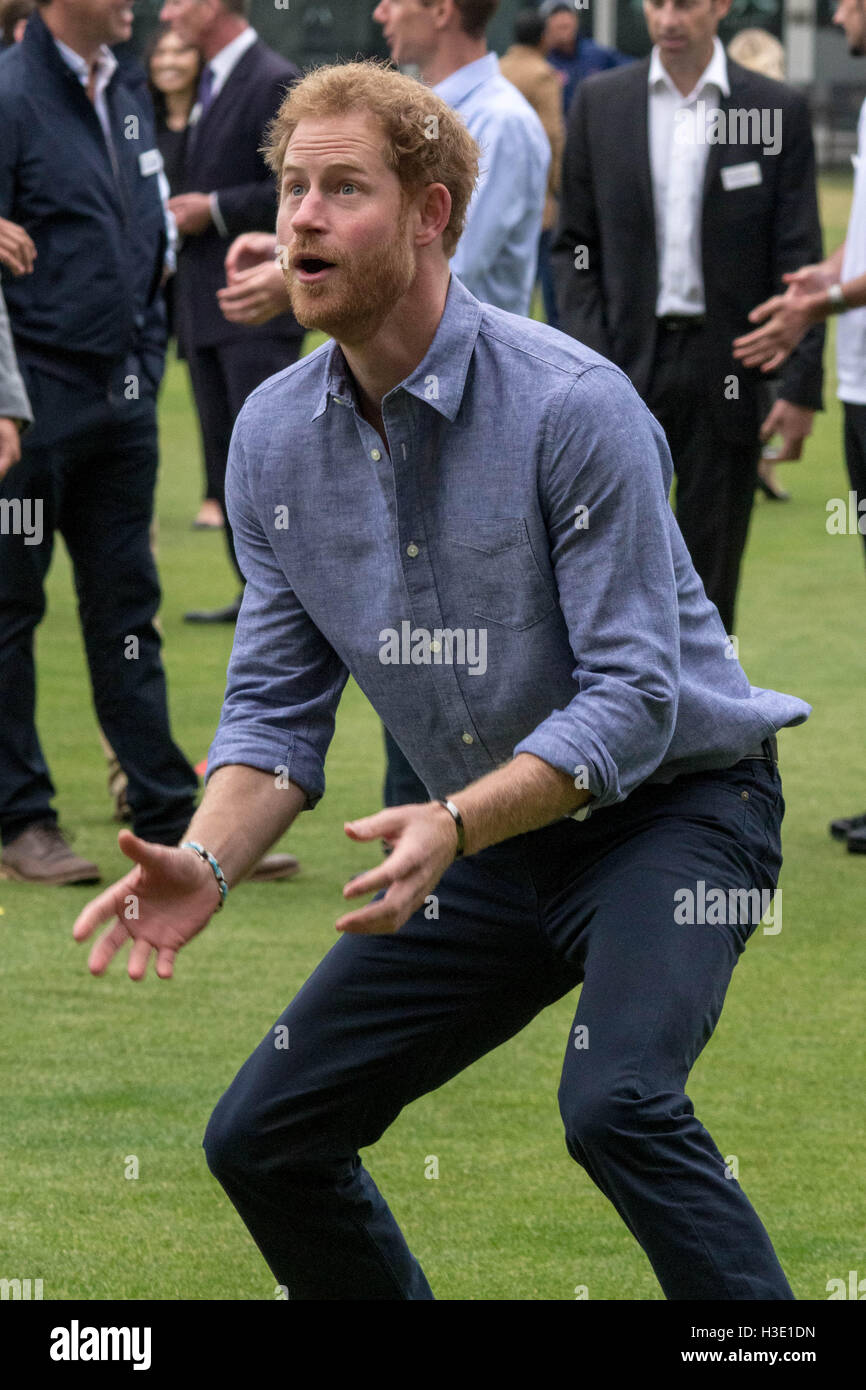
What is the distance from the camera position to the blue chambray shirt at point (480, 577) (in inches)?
110

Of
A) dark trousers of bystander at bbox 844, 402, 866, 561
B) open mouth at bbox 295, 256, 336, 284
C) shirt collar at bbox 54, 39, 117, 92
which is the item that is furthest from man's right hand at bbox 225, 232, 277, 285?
open mouth at bbox 295, 256, 336, 284

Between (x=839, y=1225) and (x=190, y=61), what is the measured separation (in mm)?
7320

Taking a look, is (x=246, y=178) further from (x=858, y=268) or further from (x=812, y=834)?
(x=812, y=834)

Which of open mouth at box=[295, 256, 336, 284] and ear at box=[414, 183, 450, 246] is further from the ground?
ear at box=[414, 183, 450, 246]

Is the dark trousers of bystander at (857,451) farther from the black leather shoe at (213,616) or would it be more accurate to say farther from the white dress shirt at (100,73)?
the black leather shoe at (213,616)

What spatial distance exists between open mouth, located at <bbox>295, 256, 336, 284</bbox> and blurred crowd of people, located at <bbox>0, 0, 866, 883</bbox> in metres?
2.59

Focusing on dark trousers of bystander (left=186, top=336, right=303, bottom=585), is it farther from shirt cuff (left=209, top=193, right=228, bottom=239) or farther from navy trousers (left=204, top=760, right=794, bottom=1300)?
navy trousers (left=204, top=760, right=794, bottom=1300)

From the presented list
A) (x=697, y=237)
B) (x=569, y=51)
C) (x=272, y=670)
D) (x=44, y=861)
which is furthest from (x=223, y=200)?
(x=569, y=51)

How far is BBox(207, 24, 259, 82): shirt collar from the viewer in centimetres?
715

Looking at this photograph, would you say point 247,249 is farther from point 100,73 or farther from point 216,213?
point 216,213

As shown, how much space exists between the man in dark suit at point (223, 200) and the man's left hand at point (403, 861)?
4495 millimetres

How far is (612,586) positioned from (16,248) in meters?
3.17

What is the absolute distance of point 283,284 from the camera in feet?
17.6

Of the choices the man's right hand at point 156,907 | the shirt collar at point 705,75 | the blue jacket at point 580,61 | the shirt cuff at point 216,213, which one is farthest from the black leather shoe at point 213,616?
the blue jacket at point 580,61
